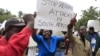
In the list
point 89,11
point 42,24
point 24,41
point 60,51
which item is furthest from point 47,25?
point 89,11

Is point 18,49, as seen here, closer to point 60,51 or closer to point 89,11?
point 60,51

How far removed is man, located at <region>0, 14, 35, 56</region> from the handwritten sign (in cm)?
110

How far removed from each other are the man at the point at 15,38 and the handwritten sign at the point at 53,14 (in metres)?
1.10

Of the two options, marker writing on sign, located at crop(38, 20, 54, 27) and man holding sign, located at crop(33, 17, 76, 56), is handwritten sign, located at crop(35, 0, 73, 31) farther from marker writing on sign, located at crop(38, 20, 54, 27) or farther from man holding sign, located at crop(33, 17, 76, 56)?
man holding sign, located at crop(33, 17, 76, 56)

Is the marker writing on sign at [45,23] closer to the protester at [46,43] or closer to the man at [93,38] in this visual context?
the protester at [46,43]

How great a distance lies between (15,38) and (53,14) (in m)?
1.95

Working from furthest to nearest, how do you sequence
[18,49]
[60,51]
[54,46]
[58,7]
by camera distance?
[60,51]
[54,46]
[58,7]
[18,49]

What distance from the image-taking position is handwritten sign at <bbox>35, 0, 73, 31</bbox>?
4.88m

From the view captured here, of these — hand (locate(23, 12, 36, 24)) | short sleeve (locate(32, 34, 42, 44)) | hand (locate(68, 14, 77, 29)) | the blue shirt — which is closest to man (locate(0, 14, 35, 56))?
hand (locate(23, 12, 36, 24))

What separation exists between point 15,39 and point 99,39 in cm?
558

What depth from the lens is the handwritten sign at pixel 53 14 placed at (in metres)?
4.88

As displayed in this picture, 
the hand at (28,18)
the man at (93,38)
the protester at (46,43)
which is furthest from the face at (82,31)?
the hand at (28,18)

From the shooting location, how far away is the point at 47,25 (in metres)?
5.10

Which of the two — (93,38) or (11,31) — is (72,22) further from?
(93,38)
